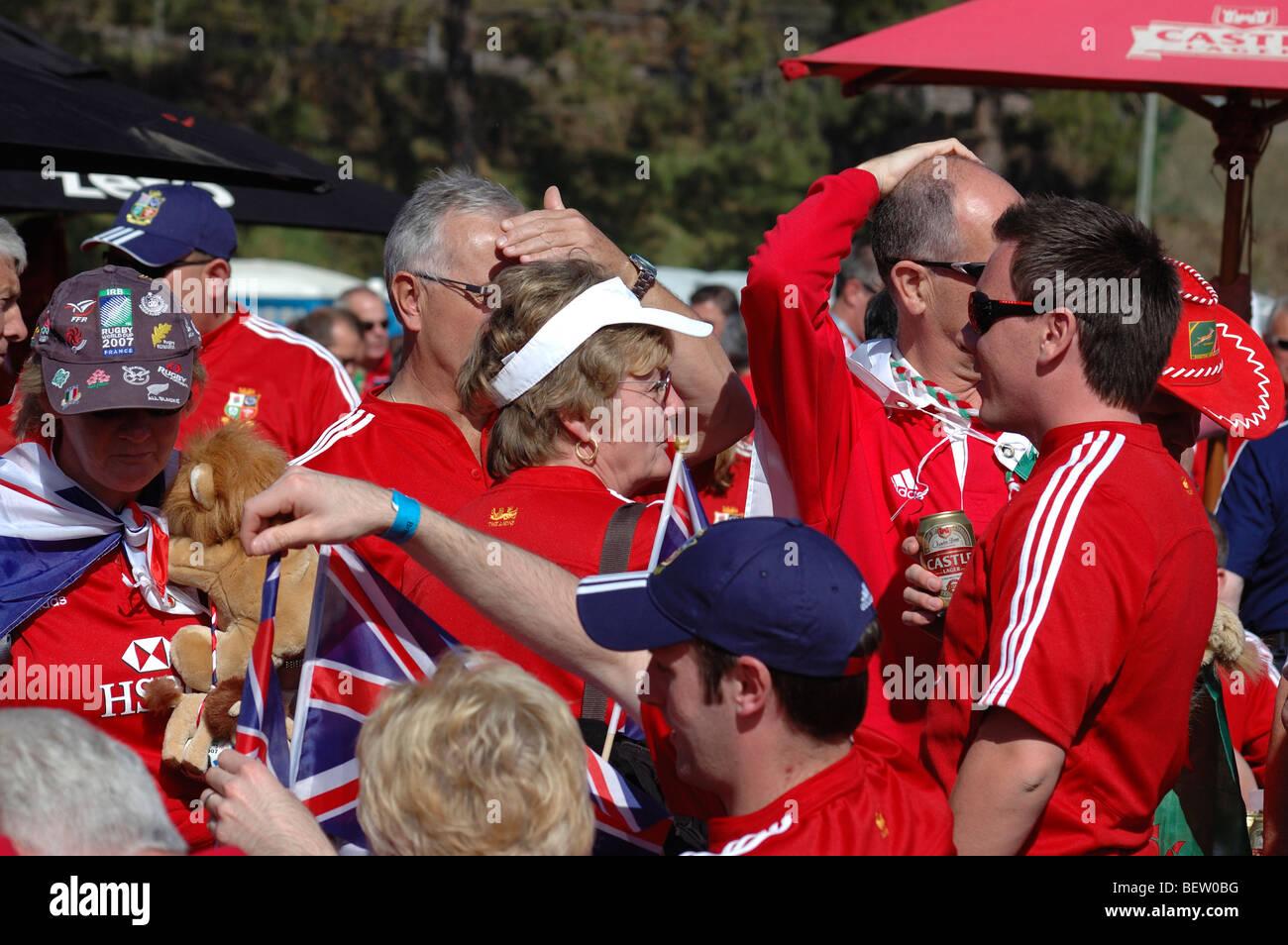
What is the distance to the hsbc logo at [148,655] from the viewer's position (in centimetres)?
317

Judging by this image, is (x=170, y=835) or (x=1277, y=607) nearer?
(x=170, y=835)

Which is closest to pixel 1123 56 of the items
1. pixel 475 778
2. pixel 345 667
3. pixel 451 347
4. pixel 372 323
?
pixel 451 347

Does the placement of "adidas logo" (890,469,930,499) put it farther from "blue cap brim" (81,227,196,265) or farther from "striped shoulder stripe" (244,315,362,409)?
"blue cap brim" (81,227,196,265)

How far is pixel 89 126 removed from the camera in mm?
4883

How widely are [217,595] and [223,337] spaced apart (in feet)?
8.64

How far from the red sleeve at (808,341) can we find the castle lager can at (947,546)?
381 mm

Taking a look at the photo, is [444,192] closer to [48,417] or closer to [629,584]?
[48,417]

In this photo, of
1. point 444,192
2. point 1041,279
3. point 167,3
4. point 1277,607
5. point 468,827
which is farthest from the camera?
point 167,3

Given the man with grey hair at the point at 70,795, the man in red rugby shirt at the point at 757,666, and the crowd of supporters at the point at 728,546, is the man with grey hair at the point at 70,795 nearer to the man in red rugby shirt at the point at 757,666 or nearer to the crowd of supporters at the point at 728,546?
the crowd of supporters at the point at 728,546

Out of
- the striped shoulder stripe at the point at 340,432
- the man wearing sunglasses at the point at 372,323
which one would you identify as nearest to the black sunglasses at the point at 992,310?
the striped shoulder stripe at the point at 340,432

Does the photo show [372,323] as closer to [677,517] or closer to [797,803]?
[677,517]

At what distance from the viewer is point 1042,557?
2475 mm

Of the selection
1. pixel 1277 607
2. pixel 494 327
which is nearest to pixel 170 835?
pixel 494 327

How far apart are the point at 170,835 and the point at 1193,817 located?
7.77 ft
